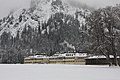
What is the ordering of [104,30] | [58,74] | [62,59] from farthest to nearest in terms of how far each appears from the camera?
[62,59]
[104,30]
[58,74]

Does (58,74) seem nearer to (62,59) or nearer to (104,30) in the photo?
(104,30)

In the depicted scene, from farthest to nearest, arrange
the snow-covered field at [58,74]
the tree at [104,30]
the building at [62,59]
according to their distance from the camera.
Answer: the building at [62,59], the tree at [104,30], the snow-covered field at [58,74]

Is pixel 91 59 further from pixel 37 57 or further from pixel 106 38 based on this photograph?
pixel 106 38

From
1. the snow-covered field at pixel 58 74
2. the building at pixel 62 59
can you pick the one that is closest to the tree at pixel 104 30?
the snow-covered field at pixel 58 74

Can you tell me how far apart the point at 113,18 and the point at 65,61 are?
98.4 m

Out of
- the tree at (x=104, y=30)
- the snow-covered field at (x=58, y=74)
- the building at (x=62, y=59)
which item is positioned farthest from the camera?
the building at (x=62, y=59)

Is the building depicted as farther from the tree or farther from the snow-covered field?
the snow-covered field

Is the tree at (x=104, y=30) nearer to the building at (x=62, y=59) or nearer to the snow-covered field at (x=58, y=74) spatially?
the snow-covered field at (x=58, y=74)

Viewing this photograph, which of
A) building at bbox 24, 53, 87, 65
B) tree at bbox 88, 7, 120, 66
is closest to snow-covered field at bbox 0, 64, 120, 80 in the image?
tree at bbox 88, 7, 120, 66

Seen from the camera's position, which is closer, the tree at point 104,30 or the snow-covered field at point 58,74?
the snow-covered field at point 58,74

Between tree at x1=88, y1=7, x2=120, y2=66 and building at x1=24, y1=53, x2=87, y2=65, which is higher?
tree at x1=88, y1=7, x2=120, y2=66

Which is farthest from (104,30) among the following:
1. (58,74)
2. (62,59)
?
(62,59)

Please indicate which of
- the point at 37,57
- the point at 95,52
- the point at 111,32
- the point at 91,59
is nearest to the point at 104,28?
the point at 111,32

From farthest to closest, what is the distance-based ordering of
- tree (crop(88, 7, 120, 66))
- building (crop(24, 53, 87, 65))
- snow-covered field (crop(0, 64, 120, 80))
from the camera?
building (crop(24, 53, 87, 65)) < tree (crop(88, 7, 120, 66)) < snow-covered field (crop(0, 64, 120, 80))
